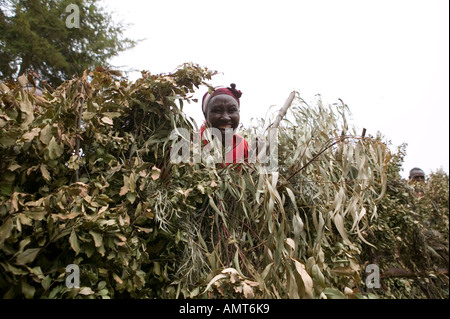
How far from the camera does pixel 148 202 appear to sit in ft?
3.33

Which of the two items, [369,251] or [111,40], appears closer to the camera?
[369,251]

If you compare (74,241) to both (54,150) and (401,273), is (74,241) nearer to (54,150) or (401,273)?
(54,150)

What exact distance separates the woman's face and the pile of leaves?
33cm

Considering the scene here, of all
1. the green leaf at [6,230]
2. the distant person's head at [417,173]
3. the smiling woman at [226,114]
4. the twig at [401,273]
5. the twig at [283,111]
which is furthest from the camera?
the distant person's head at [417,173]

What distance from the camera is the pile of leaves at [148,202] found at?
0.83 metres

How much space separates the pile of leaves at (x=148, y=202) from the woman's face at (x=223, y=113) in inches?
12.9

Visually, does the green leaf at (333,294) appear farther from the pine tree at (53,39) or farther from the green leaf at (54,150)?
the pine tree at (53,39)

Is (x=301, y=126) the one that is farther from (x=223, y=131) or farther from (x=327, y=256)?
(x=327, y=256)

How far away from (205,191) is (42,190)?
1.71 ft

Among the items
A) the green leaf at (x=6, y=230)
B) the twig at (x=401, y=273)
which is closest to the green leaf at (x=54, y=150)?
the green leaf at (x=6, y=230)

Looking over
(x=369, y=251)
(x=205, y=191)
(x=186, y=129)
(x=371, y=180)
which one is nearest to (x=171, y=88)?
(x=186, y=129)

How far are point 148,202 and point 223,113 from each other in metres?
0.75

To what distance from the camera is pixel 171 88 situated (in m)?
1.21
